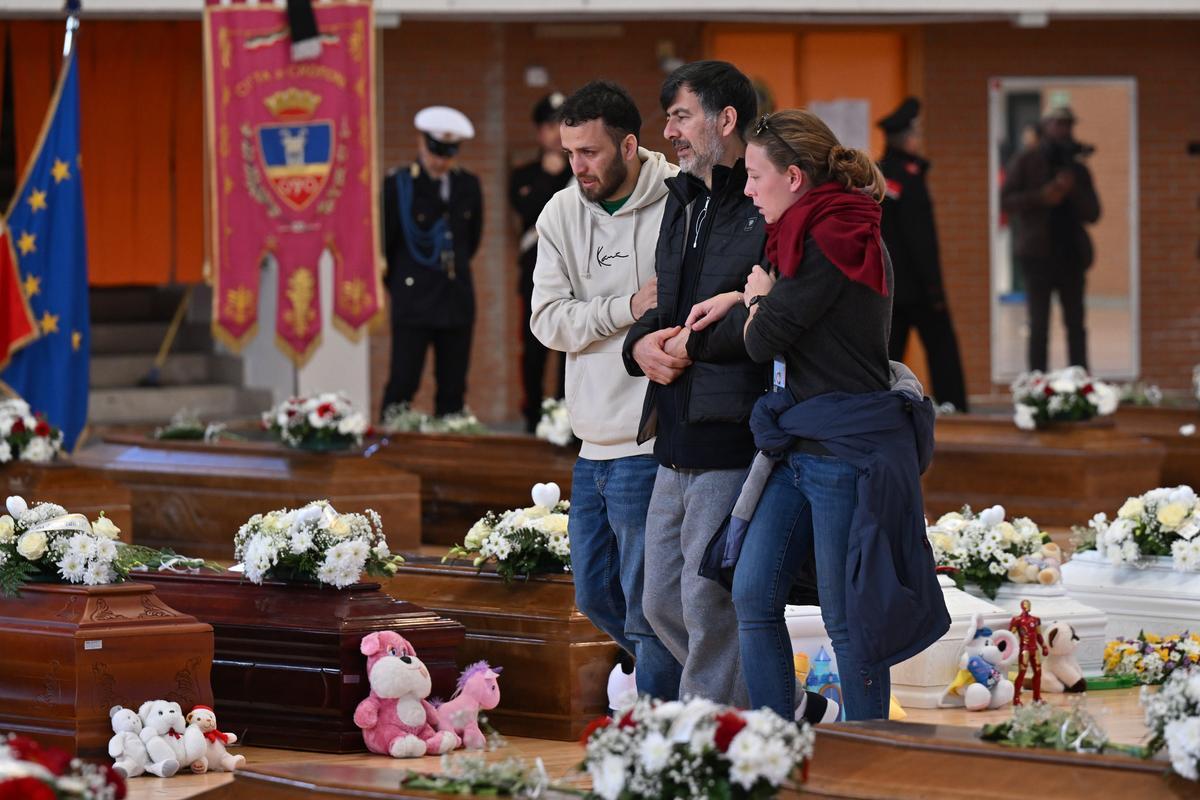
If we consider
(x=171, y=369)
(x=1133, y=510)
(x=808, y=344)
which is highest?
(x=808, y=344)

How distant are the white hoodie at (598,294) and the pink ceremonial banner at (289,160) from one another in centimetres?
522

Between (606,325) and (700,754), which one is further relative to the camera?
(606,325)

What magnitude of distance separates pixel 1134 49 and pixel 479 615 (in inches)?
368

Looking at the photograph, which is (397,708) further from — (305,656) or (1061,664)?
(1061,664)

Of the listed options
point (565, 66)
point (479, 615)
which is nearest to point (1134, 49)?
point (565, 66)

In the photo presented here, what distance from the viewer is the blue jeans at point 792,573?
4.03 metres

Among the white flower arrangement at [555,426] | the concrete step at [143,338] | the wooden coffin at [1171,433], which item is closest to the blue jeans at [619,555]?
the white flower arrangement at [555,426]

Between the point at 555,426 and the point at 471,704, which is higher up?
the point at 555,426

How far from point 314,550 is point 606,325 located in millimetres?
1236

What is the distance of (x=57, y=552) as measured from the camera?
5.12 metres

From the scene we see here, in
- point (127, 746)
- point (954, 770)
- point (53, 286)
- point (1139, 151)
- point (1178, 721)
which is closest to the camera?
point (1178, 721)

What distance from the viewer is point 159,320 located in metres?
12.6

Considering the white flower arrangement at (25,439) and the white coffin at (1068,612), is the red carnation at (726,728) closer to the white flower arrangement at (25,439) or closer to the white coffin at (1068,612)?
the white coffin at (1068,612)

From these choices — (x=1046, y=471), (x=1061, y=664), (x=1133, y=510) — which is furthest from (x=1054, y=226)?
(x=1061, y=664)
